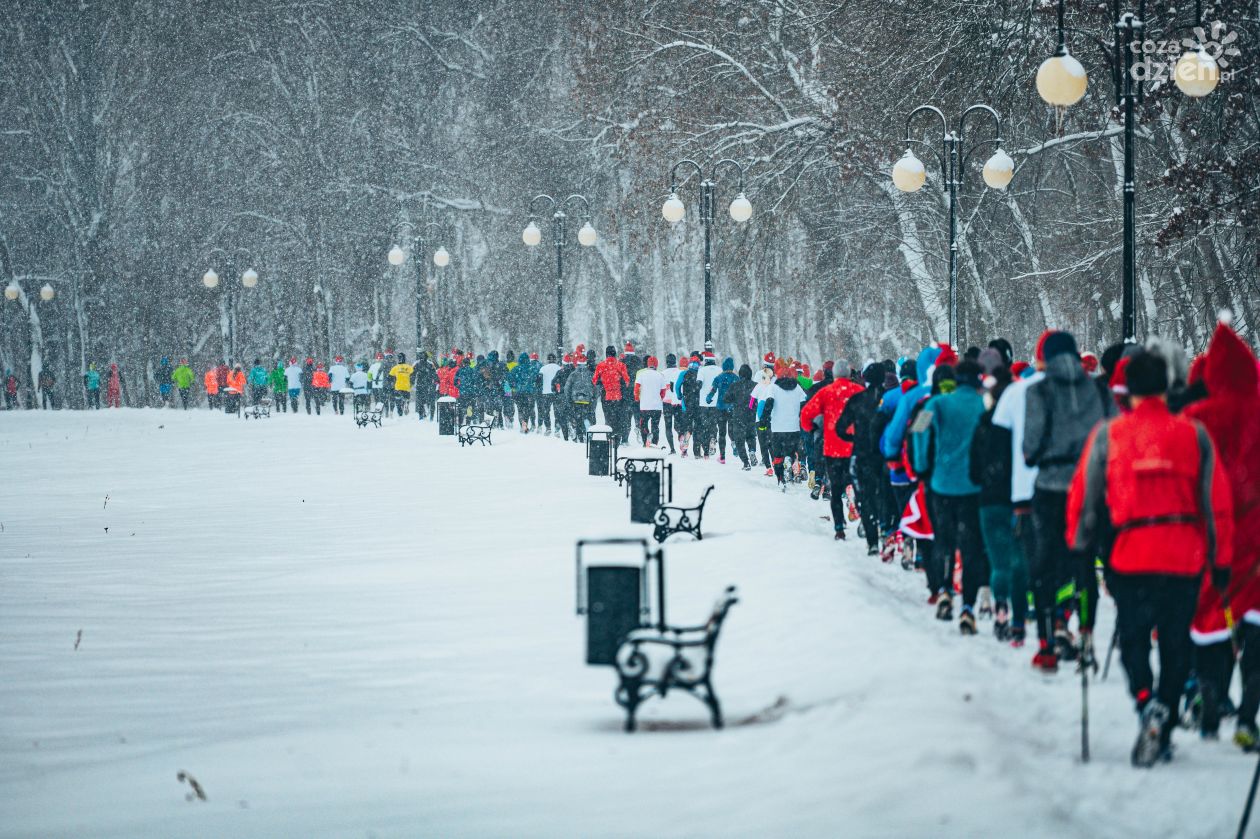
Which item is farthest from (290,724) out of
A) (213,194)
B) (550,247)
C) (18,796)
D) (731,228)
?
(213,194)

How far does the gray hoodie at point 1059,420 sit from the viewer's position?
898 cm

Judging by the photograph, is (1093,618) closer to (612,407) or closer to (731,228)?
(612,407)

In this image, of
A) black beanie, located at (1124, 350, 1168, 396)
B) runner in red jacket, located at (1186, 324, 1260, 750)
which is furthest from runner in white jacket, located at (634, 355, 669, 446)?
black beanie, located at (1124, 350, 1168, 396)

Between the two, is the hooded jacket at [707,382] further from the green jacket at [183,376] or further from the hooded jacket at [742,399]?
the green jacket at [183,376]

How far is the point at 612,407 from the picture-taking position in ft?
96.6

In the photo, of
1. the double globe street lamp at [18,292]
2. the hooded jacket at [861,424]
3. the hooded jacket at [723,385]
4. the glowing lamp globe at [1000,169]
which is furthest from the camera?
the double globe street lamp at [18,292]

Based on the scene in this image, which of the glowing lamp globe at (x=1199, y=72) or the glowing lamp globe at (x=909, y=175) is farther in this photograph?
the glowing lamp globe at (x=909, y=175)

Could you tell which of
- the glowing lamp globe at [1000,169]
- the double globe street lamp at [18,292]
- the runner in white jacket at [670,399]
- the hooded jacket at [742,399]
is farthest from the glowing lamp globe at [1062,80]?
the double globe street lamp at [18,292]

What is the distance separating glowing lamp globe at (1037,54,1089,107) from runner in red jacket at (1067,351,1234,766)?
349 inches

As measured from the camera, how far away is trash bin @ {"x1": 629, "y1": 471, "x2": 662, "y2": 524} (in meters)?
17.4

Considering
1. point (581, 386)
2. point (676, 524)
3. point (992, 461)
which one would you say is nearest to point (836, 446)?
point (676, 524)

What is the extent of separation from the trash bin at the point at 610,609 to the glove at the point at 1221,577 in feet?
10.9

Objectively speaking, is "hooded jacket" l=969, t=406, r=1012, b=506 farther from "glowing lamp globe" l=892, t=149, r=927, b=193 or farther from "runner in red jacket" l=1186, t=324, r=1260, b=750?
"glowing lamp globe" l=892, t=149, r=927, b=193
